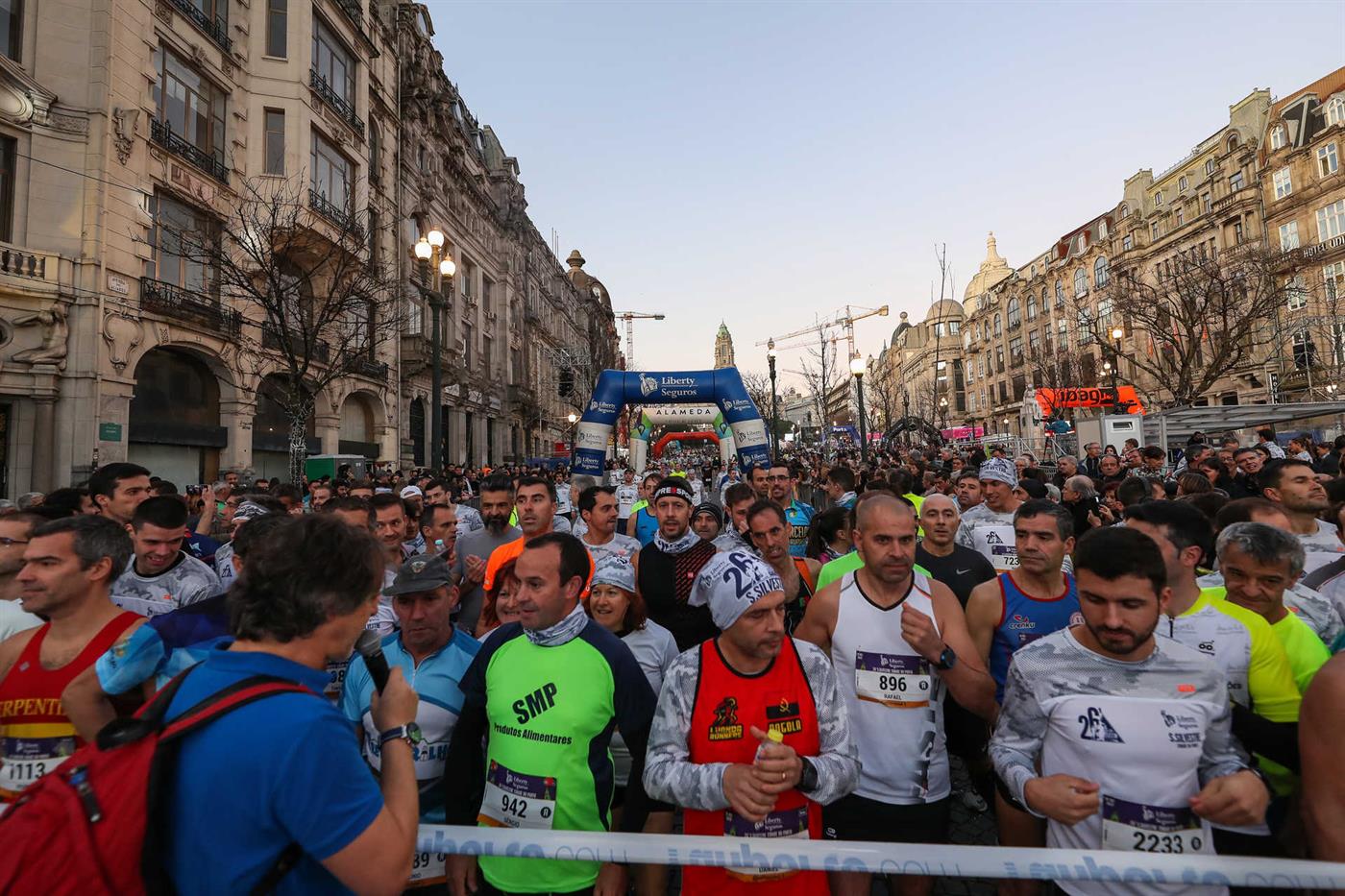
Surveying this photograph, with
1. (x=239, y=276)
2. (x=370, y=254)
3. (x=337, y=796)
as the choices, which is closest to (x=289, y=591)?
(x=337, y=796)

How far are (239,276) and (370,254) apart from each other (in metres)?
9.97

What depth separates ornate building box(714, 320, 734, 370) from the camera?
592 ft

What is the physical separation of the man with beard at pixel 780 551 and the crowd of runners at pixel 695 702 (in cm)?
112

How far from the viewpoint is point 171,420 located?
17500 millimetres

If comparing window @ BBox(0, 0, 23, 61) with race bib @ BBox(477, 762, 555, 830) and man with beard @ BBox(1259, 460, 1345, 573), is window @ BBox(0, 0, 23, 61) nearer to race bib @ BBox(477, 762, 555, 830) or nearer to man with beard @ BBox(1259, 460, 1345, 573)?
race bib @ BBox(477, 762, 555, 830)

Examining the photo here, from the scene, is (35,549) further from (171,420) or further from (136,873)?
(171,420)

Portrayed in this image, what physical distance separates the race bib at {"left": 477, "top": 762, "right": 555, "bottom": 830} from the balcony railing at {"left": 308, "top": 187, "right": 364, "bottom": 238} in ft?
70.1

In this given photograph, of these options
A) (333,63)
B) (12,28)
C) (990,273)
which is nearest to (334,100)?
(333,63)

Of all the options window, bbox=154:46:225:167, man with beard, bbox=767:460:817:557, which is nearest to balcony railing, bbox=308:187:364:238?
window, bbox=154:46:225:167

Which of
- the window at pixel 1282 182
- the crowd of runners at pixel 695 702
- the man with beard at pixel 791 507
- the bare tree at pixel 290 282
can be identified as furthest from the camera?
the window at pixel 1282 182

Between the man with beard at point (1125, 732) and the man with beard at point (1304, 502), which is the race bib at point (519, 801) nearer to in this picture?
the man with beard at point (1125, 732)

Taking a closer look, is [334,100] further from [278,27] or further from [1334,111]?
[1334,111]

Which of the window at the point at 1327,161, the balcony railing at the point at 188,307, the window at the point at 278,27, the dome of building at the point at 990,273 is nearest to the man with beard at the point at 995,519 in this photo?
the balcony railing at the point at 188,307

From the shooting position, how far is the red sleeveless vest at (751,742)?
2314 mm
